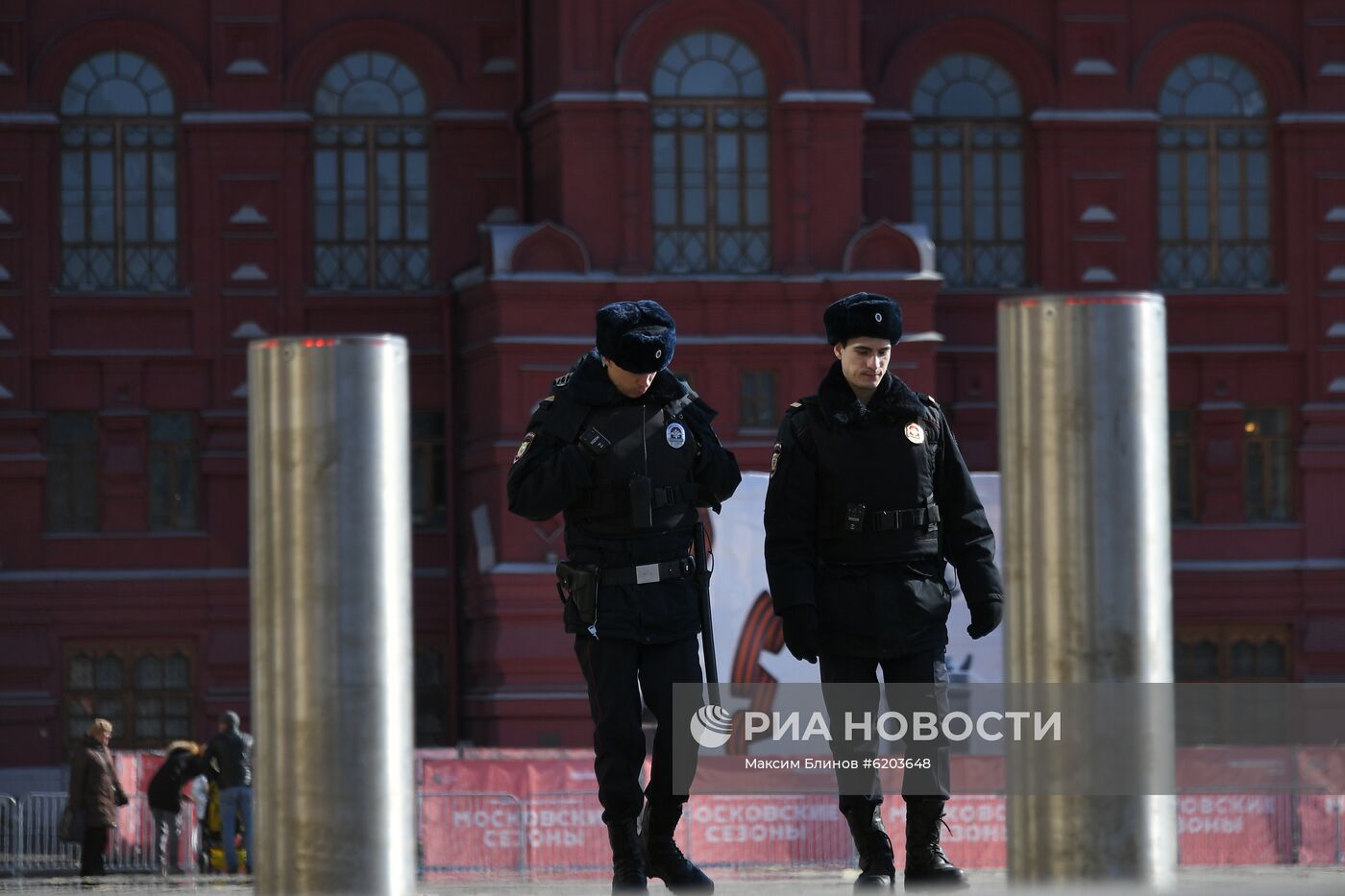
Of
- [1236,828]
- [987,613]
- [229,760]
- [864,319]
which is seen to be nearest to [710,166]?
[229,760]

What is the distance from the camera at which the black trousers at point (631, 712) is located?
7.24m

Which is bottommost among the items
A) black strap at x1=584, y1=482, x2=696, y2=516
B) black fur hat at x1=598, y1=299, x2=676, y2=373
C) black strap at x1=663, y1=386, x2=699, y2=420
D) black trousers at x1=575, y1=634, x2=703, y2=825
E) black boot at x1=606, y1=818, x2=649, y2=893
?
black boot at x1=606, y1=818, x2=649, y2=893

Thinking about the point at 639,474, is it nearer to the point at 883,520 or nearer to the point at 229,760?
the point at 883,520

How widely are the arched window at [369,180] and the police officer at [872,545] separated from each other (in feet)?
62.8

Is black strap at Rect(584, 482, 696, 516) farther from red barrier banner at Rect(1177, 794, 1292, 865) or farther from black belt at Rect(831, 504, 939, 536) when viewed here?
red barrier banner at Rect(1177, 794, 1292, 865)

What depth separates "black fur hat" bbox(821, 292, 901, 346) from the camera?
7.34 meters

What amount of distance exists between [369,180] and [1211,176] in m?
9.56

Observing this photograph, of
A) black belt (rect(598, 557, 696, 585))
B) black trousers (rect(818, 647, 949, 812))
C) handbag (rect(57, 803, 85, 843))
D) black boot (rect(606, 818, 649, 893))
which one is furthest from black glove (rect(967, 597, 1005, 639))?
handbag (rect(57, 803, 85, 843))

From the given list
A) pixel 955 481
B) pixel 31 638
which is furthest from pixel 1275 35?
pixel 955 481

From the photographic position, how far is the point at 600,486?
7.43 metres

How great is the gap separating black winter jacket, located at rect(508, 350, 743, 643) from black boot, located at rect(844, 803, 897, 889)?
795 millimetres

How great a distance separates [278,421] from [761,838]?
13515mm

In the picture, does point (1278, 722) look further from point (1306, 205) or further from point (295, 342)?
point (295, 342)

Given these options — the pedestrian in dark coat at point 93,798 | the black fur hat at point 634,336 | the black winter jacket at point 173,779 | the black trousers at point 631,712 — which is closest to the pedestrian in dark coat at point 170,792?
the black winter jacket at point 173,779
